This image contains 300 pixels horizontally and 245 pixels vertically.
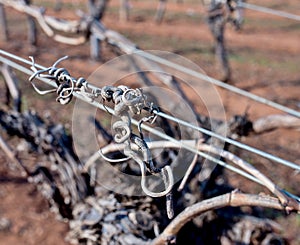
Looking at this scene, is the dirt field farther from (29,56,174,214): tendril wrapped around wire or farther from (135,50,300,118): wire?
(29,56,174,214): tendril wrapped around wire

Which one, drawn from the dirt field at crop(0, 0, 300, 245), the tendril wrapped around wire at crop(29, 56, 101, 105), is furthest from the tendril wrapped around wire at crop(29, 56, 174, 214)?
the dirt field at crop(0, 0, 300, 245)

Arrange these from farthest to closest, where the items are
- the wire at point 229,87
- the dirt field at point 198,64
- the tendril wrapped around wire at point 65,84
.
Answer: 1. the dirt field at point 198,64
2. the wire at point 229,87
3. the tendril wrapped around wire at point 65,84

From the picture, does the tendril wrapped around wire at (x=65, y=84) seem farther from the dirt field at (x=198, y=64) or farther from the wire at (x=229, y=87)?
the dirt field at (x=198, y=64)

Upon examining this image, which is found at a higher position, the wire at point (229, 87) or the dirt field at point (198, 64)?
the wire at point (229, 87)

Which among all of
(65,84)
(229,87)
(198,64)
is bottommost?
(198,64)

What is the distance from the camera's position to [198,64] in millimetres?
7188

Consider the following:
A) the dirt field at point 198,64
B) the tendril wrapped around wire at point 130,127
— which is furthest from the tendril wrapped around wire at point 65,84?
the dirt field at point 198,64

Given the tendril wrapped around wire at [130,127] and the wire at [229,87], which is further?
the wire at [229,87]

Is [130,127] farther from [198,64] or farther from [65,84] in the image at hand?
[198,64]

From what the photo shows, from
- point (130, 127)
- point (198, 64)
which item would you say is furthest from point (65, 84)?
point (198, 64)

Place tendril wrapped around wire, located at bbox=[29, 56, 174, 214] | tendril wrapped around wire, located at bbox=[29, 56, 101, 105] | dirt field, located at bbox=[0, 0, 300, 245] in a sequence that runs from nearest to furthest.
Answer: tendril wrapped around wire, located at bbox=[29, 56, 174, 214] < tendril wrapped around wire, located at bbox=[29, 56, 101, 105] < dirt field, located at bbox=[0, 0, 300, 245]

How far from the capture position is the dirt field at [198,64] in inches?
128

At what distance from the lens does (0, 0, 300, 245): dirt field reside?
3.26m

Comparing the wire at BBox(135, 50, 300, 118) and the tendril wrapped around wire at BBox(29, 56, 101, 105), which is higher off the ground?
the tendril wrapped around wire at BBox(29, 56, 101, 105)
